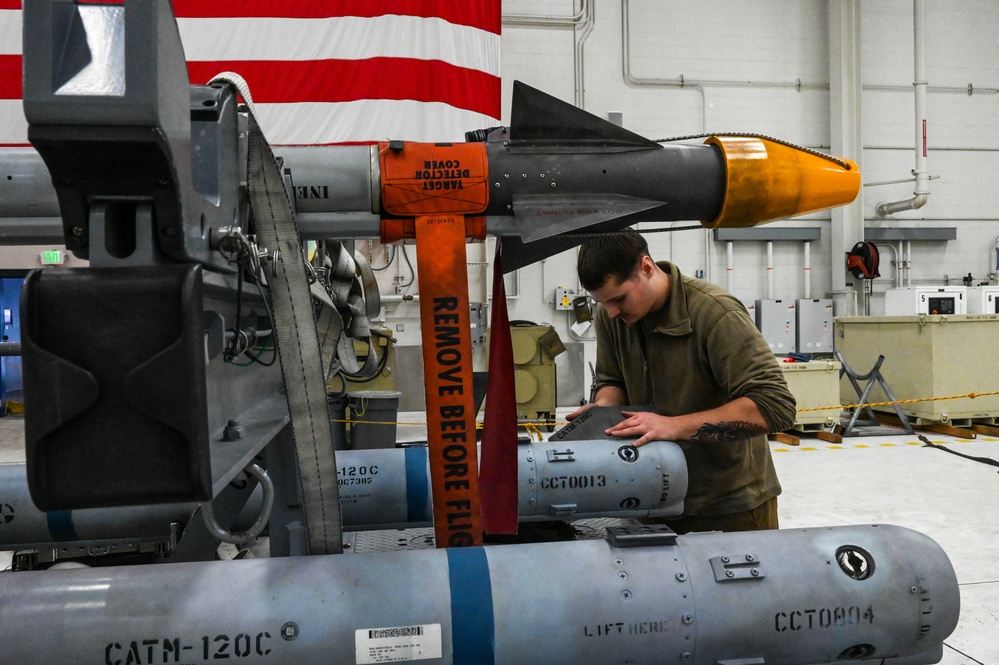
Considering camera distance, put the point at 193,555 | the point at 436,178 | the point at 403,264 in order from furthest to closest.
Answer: the point at 403,264, the point at 193,555, the point at 436,178

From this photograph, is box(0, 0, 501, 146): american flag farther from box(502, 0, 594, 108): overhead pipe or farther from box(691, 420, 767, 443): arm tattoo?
box(691, 420, 767, 443): arm tattoo

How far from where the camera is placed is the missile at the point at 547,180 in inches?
52.3

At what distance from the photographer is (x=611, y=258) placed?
6.07ft

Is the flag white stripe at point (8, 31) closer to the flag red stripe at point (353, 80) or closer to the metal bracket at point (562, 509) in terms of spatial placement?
the flag red stripe at point (353, 80)

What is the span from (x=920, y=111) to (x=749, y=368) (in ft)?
24.9

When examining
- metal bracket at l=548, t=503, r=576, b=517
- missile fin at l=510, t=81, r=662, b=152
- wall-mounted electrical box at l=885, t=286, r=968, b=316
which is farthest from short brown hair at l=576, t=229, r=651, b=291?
wall-mounted electrical box at l=885, t=286, r=968, b=316

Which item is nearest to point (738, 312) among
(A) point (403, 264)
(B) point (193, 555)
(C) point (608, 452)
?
(C) point (608, 452)

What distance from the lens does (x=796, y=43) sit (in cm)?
785

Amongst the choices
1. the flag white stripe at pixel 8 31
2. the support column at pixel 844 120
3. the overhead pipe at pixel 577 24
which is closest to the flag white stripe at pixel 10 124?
the flag white stripe at pixel 8 31

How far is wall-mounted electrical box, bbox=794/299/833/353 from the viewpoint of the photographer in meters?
7.69

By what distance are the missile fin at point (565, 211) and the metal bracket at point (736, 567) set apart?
742 mm

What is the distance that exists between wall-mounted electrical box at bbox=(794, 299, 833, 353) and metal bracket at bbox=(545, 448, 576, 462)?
20.7ft

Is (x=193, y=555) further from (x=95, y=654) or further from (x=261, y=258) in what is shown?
(x=261, y=258)

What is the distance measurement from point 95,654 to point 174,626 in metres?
0.13
